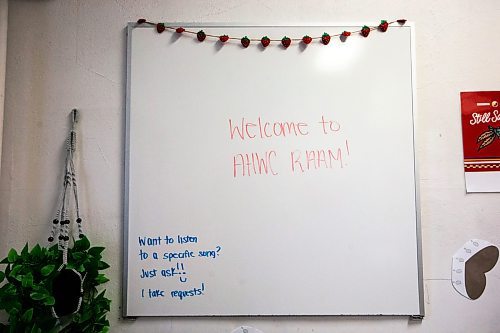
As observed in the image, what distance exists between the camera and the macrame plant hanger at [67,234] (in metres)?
1.19

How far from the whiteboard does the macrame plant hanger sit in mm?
162

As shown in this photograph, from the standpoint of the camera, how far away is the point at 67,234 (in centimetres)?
128

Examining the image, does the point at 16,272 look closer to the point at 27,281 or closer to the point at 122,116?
the point at 27,281

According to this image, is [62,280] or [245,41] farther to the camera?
[245,41]

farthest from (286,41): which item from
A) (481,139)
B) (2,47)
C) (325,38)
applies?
(2,47)

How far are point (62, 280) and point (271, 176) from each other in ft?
2.51

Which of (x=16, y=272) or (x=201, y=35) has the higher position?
(x=201, y=35)

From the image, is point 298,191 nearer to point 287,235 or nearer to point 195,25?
point 287,235

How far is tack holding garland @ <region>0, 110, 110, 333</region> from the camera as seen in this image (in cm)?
112

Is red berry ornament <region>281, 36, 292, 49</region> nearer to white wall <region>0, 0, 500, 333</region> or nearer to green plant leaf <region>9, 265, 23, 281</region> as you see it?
white wall <region>0, 0, 500, 333</region>

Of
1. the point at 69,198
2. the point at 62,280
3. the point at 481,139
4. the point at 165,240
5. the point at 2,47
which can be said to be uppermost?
the point at 2,47

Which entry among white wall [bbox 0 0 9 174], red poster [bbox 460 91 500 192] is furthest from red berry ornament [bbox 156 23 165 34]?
red poster [bbox 460 91 500 192]

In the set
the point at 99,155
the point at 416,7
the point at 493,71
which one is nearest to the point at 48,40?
the point at 99,155

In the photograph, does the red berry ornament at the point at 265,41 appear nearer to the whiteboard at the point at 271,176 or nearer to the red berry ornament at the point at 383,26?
the whiteboard at the point at 271,176
